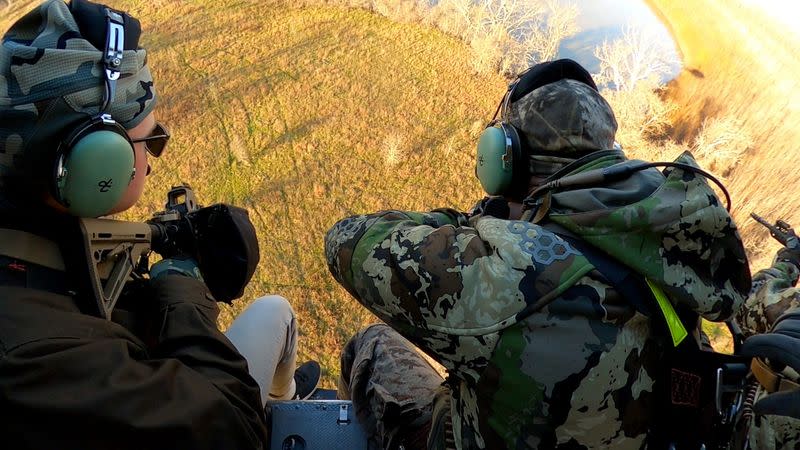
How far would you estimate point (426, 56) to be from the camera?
21.3ft

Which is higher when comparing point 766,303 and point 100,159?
point 100,159

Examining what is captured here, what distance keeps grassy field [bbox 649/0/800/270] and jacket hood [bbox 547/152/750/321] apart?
13.2 feet

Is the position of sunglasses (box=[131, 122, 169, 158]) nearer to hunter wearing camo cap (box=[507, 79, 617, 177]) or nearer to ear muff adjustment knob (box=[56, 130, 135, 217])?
ear muff adjustment knob (box=[56, 130, 135, 217])

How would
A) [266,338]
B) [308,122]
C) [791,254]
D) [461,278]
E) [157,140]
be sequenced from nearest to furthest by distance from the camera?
[461,278], [157,140], [266,338], [791,254], [308,122]

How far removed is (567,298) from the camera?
1.38 m

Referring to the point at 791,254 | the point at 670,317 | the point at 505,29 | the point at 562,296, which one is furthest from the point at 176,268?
the point at 505,29

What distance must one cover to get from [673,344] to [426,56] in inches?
216

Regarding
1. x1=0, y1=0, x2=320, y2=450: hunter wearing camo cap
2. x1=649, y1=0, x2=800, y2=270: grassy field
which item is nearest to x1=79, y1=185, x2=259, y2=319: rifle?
x1=0, y1=0, x2=320, y2=450: hunter wearing camo cap

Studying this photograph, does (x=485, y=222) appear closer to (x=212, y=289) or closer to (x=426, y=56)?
(x=212, y=289)

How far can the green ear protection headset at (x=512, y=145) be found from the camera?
1772 mm

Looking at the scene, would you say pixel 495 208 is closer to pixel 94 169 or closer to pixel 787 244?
pixel 94 169

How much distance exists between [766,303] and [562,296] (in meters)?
2.09

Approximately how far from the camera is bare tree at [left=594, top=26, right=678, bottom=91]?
747 centimetres

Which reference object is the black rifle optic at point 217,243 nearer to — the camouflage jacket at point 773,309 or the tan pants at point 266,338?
the tan pants at point 266,338
